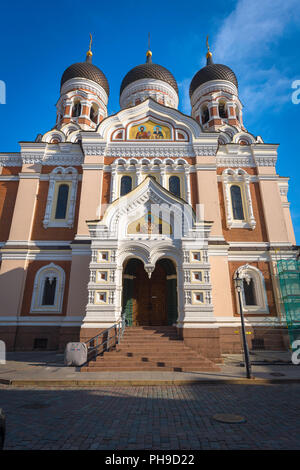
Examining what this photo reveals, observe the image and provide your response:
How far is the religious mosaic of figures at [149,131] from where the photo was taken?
18.2 metres

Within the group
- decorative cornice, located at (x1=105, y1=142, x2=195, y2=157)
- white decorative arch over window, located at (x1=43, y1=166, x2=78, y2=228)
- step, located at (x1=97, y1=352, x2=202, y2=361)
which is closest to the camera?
step, located at (x1=97, y1=352, x2=202, y2=361)

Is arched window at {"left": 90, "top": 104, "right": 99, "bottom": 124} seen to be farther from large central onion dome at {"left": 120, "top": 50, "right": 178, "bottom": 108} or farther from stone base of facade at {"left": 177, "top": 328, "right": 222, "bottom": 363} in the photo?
stone base of facade at {"left": 177, "top": 328, "right": 222, "bottom": 363}

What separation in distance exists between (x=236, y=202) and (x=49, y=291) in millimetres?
12176

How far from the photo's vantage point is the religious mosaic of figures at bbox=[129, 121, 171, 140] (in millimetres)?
18172

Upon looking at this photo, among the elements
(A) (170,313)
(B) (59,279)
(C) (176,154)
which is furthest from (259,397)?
(C) (176,154)

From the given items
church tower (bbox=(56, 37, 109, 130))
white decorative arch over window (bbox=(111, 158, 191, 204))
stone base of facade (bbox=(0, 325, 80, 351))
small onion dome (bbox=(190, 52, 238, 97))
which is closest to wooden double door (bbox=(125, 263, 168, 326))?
stone base of facade (bbox=(0, 325, 80, 351))

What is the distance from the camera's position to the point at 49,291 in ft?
50.4

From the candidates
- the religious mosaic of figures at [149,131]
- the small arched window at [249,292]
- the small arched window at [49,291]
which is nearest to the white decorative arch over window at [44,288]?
the small arched window at [49,291]

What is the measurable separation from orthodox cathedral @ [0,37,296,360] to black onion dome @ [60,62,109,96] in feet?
29.7

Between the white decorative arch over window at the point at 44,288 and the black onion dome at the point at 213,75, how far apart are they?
21.5 meters

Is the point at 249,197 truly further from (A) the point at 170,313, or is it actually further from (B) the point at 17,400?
(B) the point at 17,400

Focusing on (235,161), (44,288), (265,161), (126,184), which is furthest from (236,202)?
(44,288)

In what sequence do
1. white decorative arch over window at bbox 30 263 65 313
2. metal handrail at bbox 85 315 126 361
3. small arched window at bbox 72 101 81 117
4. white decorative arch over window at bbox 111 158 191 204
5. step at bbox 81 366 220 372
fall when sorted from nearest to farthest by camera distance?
step at bbox 81 366 220 372
metal handrail at bbox 85 315 126 361
white decorative arch over window at bbox 30 263 65 313
white decorative arch over window at bbox 111 158 191 204
small arched window at bbox 72 101 81 117

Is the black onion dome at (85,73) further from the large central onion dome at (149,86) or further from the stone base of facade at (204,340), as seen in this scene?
the stone base of facade at (204,340)
